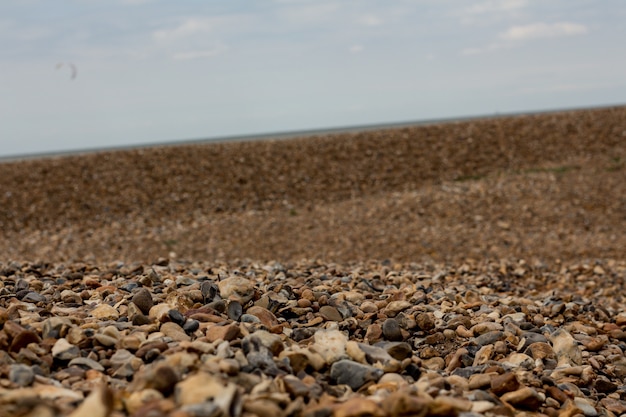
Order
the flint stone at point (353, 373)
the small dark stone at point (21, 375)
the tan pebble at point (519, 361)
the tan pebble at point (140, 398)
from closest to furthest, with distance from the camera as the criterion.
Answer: the tan pebble at point (140, 398), the small dark stone at point (21, 375), the flint stone at point (353, 373), the tan pebble at point (519, 361)

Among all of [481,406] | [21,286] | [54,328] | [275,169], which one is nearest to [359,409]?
[481,406]

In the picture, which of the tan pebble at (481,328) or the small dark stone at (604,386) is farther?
the tan pebble at (481,328)

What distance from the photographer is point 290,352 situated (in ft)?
9.64

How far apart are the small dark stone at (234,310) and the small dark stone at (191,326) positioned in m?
0.33

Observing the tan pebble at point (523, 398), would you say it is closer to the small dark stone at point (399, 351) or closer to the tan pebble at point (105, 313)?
the small dark stone at point (399, 351)

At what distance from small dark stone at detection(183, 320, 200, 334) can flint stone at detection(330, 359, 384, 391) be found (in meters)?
0.83

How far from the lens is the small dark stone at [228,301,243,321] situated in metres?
3.68

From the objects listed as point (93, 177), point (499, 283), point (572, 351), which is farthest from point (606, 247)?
point (93, 177)

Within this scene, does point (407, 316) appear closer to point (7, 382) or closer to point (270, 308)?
point (270, 308)

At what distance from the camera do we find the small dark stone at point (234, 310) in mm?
3677

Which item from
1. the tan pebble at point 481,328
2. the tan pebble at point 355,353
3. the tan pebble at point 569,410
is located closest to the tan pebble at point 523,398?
the tan pebble at point 569,410

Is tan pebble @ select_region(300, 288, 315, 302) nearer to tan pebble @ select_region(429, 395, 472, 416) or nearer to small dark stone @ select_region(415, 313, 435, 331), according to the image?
small dark stone @ select_region(415, 313, 435, 331)

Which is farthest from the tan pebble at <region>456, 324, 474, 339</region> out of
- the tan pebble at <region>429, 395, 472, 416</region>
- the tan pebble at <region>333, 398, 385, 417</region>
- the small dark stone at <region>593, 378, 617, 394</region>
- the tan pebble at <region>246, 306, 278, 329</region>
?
the tan pebble at <region>333, 398, 385, 417</region>

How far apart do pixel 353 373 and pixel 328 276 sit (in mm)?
3084
